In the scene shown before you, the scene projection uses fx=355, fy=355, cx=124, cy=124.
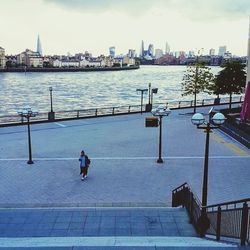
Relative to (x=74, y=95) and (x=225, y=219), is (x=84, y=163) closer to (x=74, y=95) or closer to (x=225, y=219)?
(x=225, y=219)

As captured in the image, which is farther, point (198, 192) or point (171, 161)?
point (171, 161)

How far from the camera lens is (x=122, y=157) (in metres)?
18.4

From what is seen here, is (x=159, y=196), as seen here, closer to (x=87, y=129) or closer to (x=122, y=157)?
(x=122, y=157)

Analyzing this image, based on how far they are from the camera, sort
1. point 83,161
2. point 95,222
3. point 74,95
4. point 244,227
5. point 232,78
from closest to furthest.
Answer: point 244,227 < point 95,222 < point 83,161 < point 232,78 < point 74,95

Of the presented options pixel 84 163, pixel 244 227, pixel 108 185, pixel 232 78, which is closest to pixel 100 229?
pixel 244 227

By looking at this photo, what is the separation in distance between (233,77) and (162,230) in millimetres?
26539

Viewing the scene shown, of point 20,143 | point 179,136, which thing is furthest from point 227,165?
point 20,143

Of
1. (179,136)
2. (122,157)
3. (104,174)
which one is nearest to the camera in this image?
(104,174)

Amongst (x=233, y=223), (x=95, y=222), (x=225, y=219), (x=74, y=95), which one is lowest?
(x=74, y=95)

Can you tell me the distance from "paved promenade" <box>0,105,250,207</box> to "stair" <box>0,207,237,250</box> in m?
1.46

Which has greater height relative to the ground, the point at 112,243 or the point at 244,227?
the point at 244,227

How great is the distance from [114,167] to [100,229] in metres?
7.03

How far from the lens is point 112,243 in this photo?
839cm

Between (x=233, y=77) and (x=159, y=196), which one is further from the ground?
(x=233, y=77)
